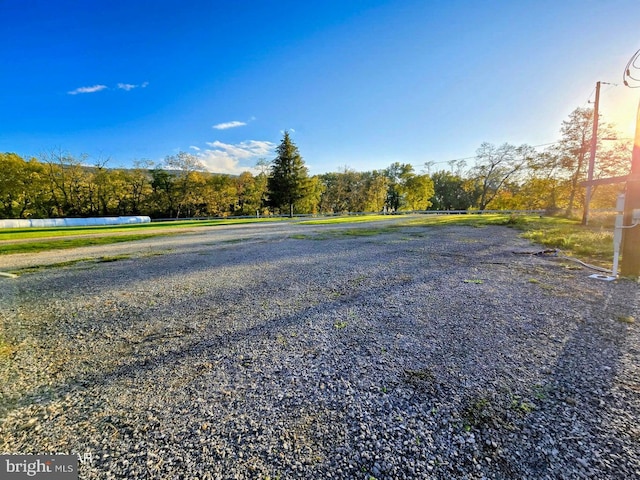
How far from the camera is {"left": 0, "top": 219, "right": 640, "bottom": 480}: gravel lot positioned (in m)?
1.38

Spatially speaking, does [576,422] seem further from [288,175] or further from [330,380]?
[288,175]

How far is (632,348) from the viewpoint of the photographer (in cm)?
235

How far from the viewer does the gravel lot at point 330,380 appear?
1.38 metres

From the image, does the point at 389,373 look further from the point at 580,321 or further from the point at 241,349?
the point at 580,321

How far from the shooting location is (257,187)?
1566 inches

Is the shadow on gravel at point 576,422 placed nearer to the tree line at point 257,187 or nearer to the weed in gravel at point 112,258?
the weed in gravel at point 112,258

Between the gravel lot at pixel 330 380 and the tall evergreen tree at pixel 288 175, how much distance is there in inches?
1145

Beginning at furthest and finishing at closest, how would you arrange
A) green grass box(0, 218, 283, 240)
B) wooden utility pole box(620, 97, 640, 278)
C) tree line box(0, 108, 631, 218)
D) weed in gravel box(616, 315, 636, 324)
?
tree line box(0, 108, 631, 218), green grass box(0, 218, 283, 240), wooden utility pole box(620, 97, 640, 278), weed in gravel box(616, 315, 636, 324)

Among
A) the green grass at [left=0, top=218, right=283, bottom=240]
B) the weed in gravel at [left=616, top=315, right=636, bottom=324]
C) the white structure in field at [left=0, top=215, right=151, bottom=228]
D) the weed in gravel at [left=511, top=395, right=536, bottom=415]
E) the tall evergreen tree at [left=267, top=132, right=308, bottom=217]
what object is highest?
the tall evergreen tree at [left=267, top=132, right=308, bottom=217]

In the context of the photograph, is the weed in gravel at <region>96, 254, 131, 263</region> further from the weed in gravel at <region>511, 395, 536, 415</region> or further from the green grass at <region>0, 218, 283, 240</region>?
the green grass at <region>0, 218, 283, 240</region>

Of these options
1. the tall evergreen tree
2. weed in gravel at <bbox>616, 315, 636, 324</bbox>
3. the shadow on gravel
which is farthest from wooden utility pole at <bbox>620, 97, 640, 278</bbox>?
the tall evergreen tree

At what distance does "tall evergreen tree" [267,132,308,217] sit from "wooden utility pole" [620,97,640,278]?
29.3m

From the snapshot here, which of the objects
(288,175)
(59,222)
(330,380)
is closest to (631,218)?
(330,380)

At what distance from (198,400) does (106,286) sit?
393 cm
